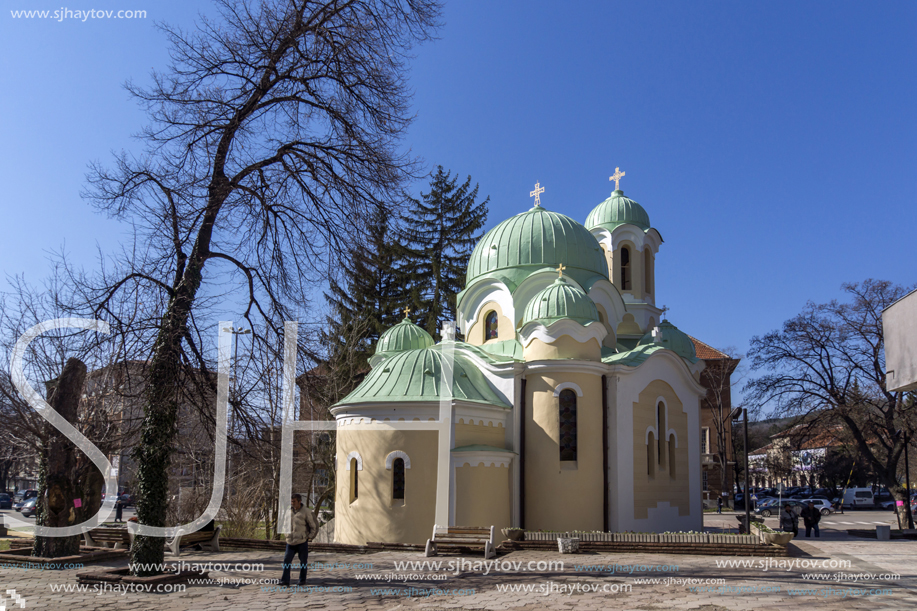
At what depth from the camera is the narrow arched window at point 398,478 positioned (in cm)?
1861

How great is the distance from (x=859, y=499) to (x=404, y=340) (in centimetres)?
3831

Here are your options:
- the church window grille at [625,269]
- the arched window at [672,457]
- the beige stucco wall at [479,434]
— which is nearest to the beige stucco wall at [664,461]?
the arched window at [672,457]

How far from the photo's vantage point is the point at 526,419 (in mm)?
20391

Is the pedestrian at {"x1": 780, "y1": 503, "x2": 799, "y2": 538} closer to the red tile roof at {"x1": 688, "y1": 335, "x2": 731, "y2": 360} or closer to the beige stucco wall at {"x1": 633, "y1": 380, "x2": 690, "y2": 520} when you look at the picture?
the beige stucco wall at {"x1": 633, "y1": 380, "x2": 690, "y2": 520}

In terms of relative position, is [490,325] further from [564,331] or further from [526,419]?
[526,419]

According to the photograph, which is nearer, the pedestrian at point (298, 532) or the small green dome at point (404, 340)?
the pedestrian at point (298, 532)

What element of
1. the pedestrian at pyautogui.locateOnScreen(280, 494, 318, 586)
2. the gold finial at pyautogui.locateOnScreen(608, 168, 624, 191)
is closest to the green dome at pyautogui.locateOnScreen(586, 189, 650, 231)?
the gold finial at pyautogui.locateOnScreen(608, 168, 624, 191)

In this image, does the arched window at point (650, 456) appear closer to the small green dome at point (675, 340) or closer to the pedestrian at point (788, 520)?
the pedestrian at point (788, 520)

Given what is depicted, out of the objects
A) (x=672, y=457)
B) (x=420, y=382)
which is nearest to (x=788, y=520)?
(x=672, y=457)

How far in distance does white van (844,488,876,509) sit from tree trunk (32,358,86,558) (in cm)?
4760

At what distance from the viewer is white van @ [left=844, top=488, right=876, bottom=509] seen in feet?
153

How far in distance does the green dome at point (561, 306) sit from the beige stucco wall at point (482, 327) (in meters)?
1.56

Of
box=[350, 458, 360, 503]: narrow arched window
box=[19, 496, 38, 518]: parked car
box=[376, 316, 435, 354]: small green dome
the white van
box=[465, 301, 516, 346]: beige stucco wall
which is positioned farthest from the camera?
the white van

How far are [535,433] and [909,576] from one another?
382 inches
